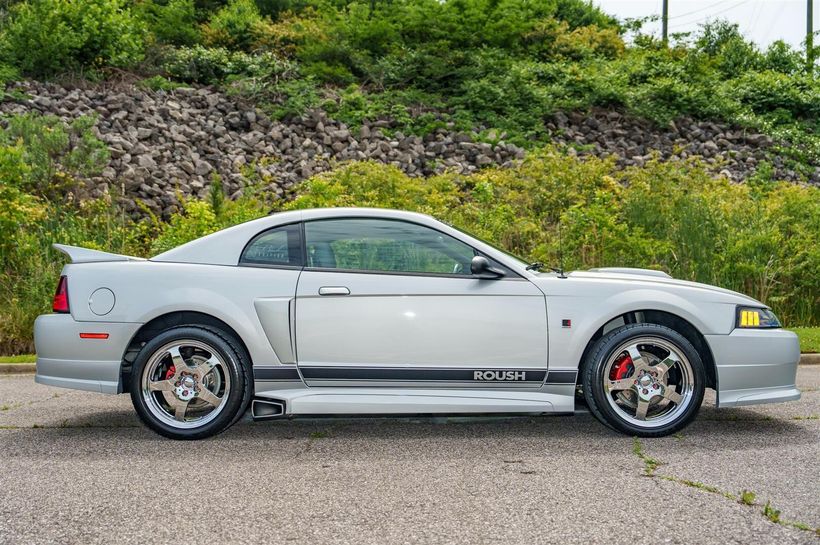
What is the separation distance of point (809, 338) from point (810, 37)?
81.8 feet

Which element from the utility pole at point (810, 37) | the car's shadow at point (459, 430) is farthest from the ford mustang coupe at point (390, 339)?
the utility pole at point (810, 37)

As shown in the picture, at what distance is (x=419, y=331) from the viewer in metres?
6.36

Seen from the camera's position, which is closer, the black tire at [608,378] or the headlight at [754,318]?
the black tire at [608,378]

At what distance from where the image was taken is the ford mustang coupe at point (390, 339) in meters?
6.35

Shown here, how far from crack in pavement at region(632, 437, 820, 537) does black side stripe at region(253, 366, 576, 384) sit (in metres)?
0.77

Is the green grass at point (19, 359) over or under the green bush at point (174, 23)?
under

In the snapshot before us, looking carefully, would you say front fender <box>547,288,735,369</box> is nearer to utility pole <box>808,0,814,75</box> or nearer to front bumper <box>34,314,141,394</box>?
front bumper <box>34,314,141,394</box>

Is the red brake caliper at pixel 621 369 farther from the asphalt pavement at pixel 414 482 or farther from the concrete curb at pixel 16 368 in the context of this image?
the concrete curb at pixel 16 368

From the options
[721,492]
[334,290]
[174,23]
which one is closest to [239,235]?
[334,290]

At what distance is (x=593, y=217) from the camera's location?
46.5 feet

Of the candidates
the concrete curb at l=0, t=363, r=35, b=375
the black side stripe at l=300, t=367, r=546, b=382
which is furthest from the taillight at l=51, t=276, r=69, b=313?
the concrete curb at l=0, t=363, r=35, b=375

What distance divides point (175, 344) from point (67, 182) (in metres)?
11.8

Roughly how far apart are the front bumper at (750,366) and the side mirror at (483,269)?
157 cm

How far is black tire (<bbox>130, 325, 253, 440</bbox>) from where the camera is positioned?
20.9 feet
